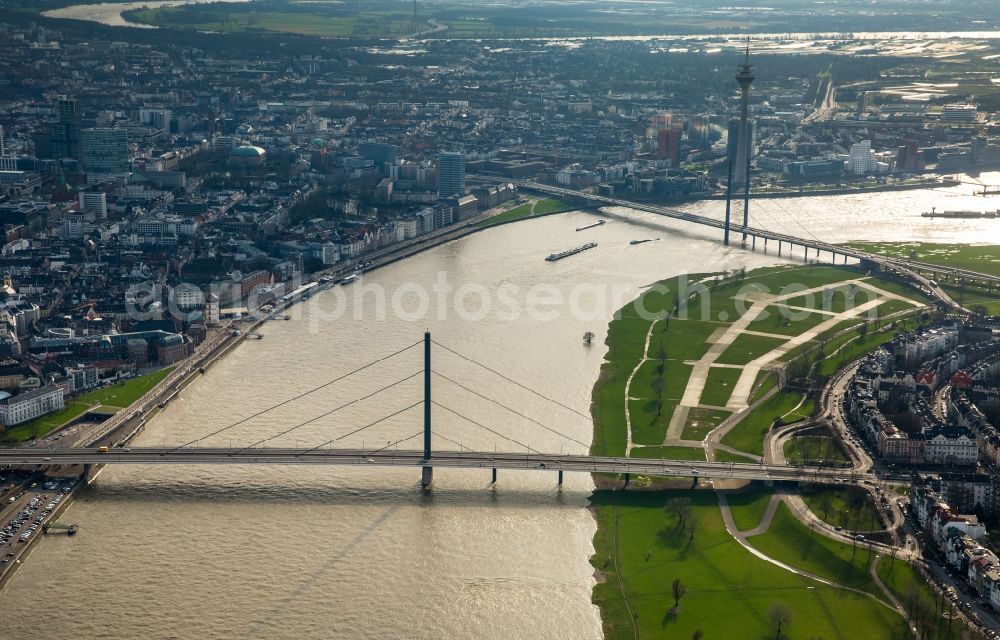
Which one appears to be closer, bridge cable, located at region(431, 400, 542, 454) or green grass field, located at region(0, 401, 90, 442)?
bridge cable, located at region(431, 400, 542, 454)

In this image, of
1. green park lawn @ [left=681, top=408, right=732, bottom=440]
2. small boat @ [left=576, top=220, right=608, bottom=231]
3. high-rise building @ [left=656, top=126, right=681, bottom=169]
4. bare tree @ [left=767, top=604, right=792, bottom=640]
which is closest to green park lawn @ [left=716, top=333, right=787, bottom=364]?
green park lawn @ [left=681, top=408, right=732, bottom=440]

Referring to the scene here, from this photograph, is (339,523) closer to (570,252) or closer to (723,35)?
(570,252)

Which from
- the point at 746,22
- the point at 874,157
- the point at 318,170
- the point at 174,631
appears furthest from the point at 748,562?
the point at 746,22

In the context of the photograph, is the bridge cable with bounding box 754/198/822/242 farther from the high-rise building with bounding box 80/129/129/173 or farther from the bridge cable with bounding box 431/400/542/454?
the high-rise building with bounding box 80/129/129/173

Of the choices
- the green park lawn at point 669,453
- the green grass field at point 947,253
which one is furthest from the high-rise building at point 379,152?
the green park lawn at point 669,453

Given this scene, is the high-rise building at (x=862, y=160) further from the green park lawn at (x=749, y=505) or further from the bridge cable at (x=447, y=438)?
the green park lawn at (x=749, y=505)

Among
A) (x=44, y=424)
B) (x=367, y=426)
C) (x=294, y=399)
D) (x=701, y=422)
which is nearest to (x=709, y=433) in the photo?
(x=701, y=422)
